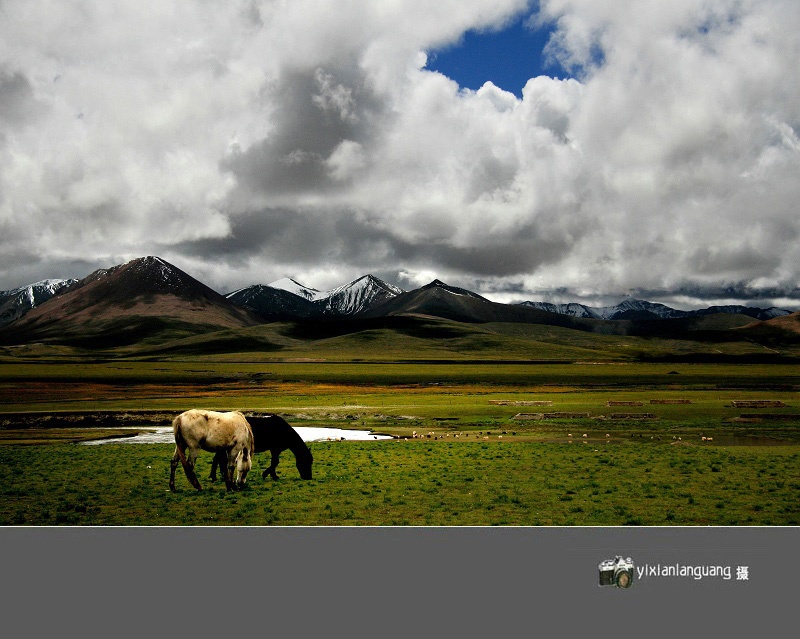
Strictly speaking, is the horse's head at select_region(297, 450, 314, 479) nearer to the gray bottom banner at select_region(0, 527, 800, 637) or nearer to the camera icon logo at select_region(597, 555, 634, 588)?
the gray bottom banner at select_region(0, 527, 800, 637)

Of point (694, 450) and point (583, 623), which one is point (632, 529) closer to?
point (583, 623)

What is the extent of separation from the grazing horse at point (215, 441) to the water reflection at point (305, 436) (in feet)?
65.4

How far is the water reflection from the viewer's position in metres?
42.1

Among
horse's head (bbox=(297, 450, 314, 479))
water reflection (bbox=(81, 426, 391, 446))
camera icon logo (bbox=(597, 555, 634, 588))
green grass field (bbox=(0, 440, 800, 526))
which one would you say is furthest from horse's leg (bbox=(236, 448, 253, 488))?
water reflection (bbox=(81, 426, 391, 446))

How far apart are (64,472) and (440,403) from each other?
170ft

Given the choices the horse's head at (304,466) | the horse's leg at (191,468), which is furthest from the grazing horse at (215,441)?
the horse's head at (304,466)

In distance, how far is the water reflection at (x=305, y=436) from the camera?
1656 inches

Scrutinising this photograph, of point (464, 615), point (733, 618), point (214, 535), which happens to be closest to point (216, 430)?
point (214, 535)

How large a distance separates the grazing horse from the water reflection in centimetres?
1992

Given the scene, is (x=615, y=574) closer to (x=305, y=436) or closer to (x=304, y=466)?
(x=304, y=466)

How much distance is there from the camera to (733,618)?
1404 centimetres

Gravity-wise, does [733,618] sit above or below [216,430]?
below

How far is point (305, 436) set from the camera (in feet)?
147

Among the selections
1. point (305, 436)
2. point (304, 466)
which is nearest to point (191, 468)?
point (304, 466)
